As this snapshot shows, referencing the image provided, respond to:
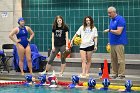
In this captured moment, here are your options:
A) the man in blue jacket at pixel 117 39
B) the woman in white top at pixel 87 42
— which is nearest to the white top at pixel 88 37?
→ the woman in white top at pixel 87 42

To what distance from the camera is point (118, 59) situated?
1085cm

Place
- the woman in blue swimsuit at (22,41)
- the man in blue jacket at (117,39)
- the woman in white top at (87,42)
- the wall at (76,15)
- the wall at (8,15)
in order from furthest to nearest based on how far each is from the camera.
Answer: the wall at (8,15) < the wall at (76,15) < the woman in blue swimsuit at (22,41) < the woman in white top at (87,42) < the man in blue jacket at (117,39)

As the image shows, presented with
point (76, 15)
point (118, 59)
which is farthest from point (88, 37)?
point (76, 15)

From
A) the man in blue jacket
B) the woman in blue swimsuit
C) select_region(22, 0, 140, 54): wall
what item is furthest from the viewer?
select_region(22, 0, 140, 54): wall

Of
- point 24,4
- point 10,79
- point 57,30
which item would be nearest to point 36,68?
point 10,79

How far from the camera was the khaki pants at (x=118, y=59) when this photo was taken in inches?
425

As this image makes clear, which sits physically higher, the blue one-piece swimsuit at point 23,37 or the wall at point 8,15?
the wall at point 8,15

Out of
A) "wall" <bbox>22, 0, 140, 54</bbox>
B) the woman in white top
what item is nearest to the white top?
the woman in white top

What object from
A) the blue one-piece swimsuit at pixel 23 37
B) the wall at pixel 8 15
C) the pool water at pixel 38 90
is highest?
the wall at pixel 8 15

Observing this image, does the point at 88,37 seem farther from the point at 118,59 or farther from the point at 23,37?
the point at 23,37

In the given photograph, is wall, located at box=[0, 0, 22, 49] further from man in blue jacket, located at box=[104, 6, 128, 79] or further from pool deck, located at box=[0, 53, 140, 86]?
man in blue jacket, located at box=[104, 6, 128, 79]

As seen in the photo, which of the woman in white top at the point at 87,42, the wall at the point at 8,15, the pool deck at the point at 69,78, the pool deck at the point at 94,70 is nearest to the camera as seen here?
the pool deck at the point at 69,78

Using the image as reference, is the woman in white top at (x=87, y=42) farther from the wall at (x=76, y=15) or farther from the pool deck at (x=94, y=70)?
the wall at (x=76, y=15)

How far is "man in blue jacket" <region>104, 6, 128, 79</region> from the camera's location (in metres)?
10.8
